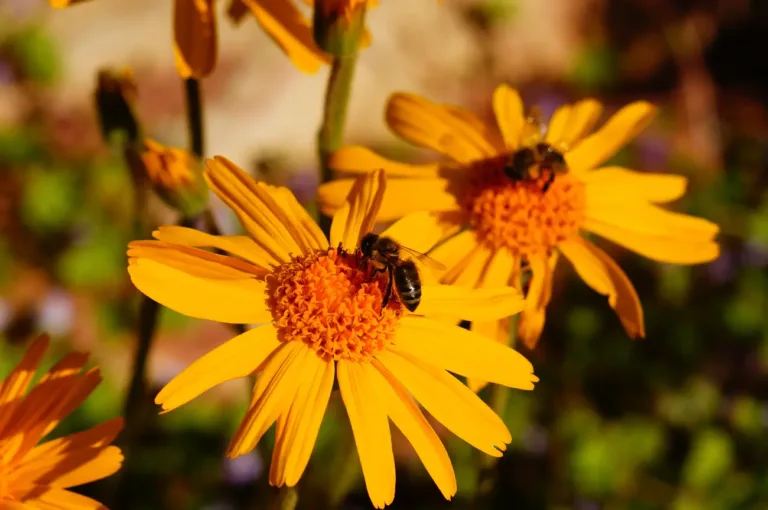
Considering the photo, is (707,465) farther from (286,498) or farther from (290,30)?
(290,30)

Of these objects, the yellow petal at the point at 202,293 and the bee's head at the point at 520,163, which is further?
the bee's head at the point at 520,163

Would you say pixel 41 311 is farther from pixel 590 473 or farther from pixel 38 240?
pixel 590 473

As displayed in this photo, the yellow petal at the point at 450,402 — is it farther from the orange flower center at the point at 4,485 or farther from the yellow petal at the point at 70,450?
the orange flower center at the point at 4,485

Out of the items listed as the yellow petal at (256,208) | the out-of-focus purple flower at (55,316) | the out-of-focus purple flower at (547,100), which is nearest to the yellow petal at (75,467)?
the yellow petal at (256,208)

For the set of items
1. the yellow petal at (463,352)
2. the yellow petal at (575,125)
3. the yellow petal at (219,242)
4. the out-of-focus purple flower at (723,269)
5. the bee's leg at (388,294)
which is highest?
the yellow petal at (575,125)

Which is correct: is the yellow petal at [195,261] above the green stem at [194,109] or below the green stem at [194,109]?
below

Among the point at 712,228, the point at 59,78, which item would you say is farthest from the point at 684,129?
the point at 59,78

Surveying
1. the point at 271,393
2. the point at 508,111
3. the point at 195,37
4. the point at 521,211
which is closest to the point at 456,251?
the point at 521,211
